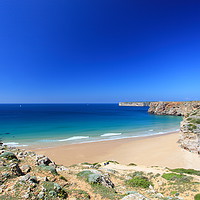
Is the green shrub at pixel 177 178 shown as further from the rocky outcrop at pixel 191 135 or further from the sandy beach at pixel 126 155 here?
the rocky outcrop at pixel 191 135

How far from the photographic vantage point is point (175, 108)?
86375mm

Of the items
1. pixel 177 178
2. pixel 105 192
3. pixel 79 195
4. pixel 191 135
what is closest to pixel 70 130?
pixel 191 135

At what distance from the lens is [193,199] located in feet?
21.6

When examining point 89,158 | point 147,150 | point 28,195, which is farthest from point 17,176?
point 147,150

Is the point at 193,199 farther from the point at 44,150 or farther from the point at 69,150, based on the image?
the point at 44,150

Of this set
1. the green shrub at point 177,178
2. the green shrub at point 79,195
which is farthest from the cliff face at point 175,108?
the green shrub at point 79,195

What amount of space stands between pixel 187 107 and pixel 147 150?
77.8 meters

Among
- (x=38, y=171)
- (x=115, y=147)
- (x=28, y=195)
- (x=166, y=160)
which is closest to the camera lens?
(x=28, y=195)

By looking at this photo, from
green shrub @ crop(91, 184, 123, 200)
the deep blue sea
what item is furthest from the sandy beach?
green shrub @ crop(91, 184, 123, 200)

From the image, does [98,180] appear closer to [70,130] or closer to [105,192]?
[105,192]

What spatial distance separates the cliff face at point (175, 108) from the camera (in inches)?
3014

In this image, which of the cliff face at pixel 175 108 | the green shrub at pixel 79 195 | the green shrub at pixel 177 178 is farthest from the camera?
the cliff face at pixel 175 108

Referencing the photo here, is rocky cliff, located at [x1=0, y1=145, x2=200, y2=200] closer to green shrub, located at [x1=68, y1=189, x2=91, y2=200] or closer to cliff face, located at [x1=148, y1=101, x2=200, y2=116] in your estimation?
green shrub, located at [x1=68, y1=189, x2=91, y2=200]

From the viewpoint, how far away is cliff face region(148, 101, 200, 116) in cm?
7656
